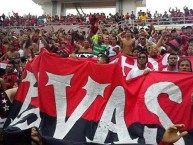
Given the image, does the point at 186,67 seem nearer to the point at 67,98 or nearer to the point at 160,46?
the point at 67,98

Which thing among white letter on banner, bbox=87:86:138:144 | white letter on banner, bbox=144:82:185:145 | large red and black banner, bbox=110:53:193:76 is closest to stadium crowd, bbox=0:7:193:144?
large red and black banner, bbox=110:53:193:76

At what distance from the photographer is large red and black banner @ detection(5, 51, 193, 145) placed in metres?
4.80

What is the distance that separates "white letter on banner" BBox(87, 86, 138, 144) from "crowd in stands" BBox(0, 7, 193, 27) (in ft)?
51.8

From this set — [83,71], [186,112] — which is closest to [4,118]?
[83,71]

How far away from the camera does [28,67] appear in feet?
19.1

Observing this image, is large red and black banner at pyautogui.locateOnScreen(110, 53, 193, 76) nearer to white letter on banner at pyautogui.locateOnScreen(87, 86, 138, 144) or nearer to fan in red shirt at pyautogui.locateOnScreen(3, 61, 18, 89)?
fan in red shirt at pyautogui.locateOnScreen(3, 61, 18, 89)

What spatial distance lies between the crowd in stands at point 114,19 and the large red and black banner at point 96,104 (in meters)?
15.4

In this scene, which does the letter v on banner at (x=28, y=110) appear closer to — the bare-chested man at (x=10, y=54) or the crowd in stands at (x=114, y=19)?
the bare-chested man at (x=10, y=54)

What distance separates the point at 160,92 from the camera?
5062 mm

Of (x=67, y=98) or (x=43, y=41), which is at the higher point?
(x=43, y=41)

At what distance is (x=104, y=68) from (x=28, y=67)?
3.99 feet

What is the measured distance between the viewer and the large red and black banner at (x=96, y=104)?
4801 mm

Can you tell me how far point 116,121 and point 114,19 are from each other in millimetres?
21859

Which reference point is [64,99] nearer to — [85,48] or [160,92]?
[160,92]
